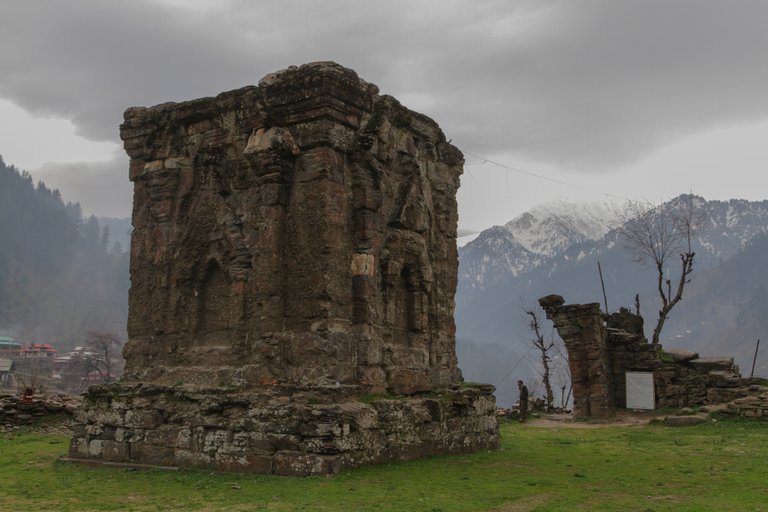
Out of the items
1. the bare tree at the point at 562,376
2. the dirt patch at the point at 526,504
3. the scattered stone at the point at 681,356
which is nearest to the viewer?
the dirt patch at the point at 526,504

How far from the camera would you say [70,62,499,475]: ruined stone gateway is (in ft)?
32.0

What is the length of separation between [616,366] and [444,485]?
694 inches

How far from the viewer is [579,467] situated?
1042 cm

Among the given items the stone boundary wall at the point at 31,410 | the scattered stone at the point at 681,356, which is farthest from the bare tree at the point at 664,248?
the stone boundary wall at the point at 31,410

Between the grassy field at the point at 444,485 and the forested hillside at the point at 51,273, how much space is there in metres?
125

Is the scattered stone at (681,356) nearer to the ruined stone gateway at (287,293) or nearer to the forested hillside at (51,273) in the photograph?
the ruined stone gateway at (287,293)

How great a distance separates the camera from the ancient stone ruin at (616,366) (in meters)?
23.4

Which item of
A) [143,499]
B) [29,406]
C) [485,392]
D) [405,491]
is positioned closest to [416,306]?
[485,392]

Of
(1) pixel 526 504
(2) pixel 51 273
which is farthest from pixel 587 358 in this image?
(2) pixel 51 273

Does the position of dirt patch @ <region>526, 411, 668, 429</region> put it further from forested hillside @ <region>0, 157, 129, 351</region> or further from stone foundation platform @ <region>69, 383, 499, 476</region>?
forested hillside @ <region>0, 157, 129, 351</region>

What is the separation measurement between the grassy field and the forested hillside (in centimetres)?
12546

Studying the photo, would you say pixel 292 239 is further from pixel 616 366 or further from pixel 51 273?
pixel 51 273

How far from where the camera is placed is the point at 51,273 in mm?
151000

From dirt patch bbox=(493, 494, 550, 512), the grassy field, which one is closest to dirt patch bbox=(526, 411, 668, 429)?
the grassy field
